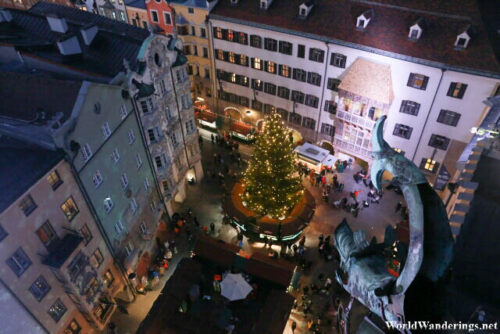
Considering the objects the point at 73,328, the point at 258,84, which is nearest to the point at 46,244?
the point at 73,328

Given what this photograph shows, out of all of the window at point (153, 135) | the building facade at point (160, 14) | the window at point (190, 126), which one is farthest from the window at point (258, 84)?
the window at point (153, 135)

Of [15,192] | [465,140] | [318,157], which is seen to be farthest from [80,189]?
[465,140]

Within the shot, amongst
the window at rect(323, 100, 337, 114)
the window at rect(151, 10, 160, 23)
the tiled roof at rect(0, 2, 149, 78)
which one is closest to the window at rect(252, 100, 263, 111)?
the window at rect(323, 100, 337, 114)

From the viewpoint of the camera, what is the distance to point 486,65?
1344 inches

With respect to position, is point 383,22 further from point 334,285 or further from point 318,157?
point 334,285

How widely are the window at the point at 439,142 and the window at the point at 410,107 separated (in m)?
3.48

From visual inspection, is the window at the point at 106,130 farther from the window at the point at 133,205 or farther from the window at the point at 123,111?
the window at the point at 133,205

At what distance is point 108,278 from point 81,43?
70.7 feet

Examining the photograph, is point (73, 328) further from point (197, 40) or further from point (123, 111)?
point (197, 40)

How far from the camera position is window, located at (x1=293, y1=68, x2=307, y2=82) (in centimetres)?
4609

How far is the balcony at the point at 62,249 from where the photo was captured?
23.1m

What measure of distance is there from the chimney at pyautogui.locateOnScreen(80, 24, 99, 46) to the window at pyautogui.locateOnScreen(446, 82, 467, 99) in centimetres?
3571

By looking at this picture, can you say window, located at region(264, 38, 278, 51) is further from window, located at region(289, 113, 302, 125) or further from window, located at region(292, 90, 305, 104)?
window, located at region(289, 113, 302, 125)

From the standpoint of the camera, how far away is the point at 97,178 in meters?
27.2
